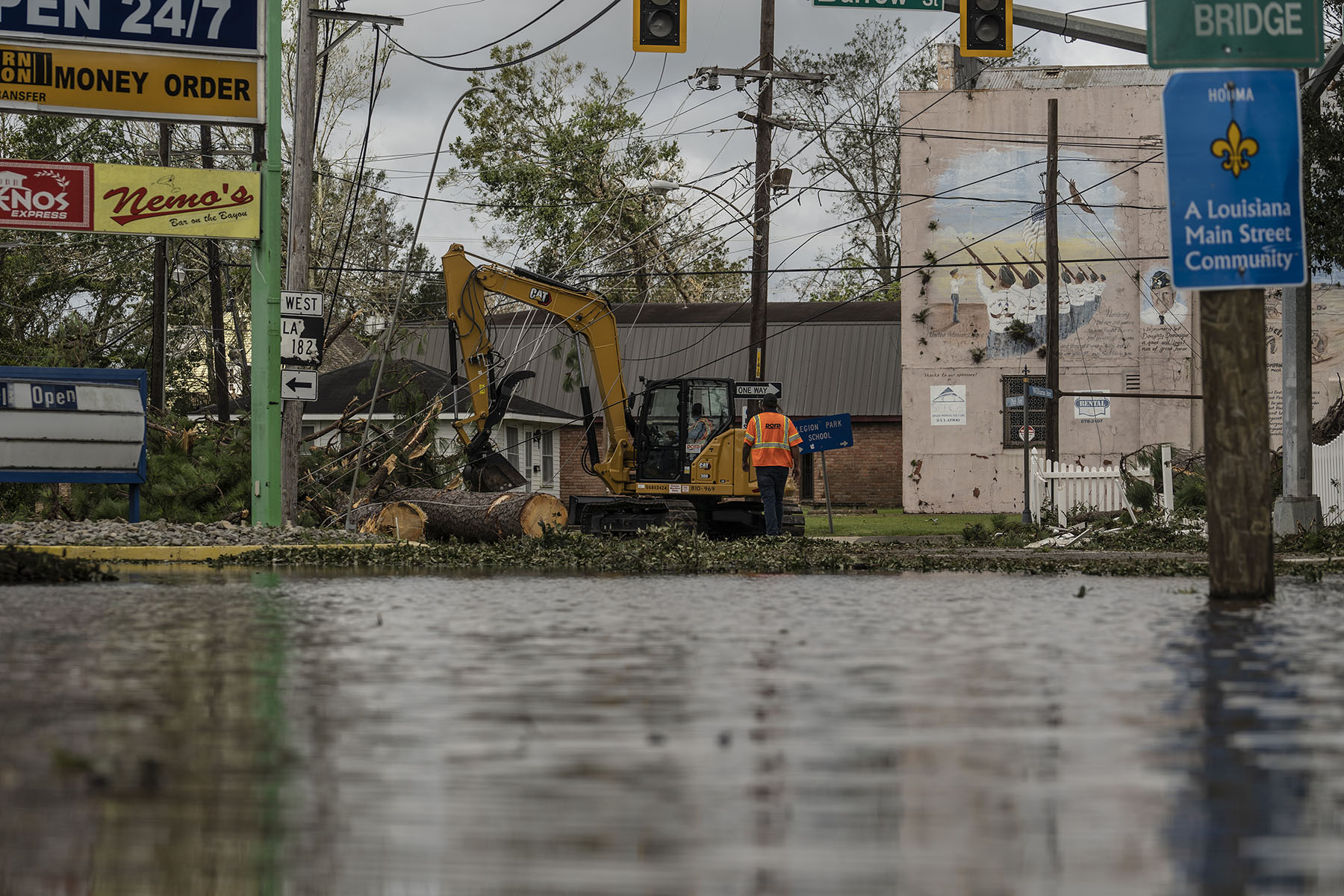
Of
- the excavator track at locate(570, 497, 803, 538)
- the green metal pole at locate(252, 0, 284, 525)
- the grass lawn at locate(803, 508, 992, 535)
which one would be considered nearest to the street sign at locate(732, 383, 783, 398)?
the excavator track at locate(570, 497, 803, 538)

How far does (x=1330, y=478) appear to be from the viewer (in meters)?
24.3

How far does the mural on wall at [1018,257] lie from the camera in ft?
140

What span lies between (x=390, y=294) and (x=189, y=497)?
27414 millimetres

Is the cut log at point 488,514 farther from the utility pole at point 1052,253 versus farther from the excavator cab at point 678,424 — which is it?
the utility pole at point 1052,253

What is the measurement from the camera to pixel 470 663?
755 cm

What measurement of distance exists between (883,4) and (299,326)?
8.50m

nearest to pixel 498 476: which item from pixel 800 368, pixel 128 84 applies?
pixel 128 84

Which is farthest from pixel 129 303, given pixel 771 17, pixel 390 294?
pixel 771 17

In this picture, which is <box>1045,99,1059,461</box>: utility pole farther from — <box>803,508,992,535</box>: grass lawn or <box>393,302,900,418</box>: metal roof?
<box>393,302,900,418</box>: metal roof

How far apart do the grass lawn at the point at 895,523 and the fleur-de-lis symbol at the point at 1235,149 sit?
61.8 feet

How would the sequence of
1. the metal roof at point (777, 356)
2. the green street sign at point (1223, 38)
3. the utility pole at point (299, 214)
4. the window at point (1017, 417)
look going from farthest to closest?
the metal roof at point (777, 356)
the window at point (1017, 417)
the utility pole at point (299, 214)
the green street sign at point (1223, 38)

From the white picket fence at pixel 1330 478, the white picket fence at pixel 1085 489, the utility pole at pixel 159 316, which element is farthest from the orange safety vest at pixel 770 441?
the utility pole at pixel 159 316

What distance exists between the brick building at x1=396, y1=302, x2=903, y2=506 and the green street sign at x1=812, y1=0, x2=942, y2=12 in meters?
29.1

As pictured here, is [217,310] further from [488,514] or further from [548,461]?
[488,514]
